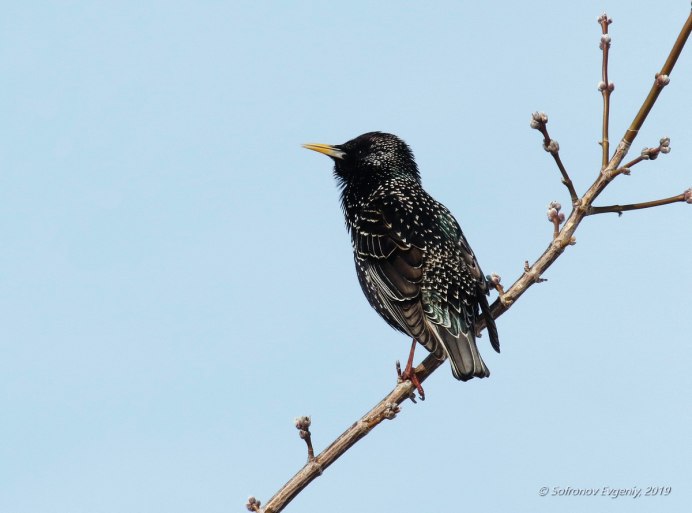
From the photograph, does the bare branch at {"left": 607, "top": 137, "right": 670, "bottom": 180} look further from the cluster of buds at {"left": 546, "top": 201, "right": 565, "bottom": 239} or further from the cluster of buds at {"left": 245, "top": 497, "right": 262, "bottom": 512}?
the cluster of buds at {"left": 245, "top": 497, "right": 262, "bottom": 512}

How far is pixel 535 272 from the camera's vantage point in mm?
5184

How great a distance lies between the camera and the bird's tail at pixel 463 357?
6.15 metres

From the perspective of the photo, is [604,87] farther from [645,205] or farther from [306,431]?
[306,431]

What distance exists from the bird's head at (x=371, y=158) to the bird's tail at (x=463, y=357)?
89.1 inches

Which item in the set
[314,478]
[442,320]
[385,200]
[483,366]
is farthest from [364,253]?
[314,478]

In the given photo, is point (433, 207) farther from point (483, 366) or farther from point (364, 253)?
point (483, 366)

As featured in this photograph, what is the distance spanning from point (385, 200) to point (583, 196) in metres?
2.90

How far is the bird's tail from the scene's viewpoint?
6.15 meters

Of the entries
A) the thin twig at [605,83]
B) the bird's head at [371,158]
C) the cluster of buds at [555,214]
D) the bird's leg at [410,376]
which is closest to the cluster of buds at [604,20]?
the thin twig at [605,83]

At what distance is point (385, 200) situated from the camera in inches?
304

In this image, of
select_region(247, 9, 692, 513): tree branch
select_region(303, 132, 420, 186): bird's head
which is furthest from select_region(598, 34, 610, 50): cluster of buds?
select_region(303, 132, 420, 186): bird's head

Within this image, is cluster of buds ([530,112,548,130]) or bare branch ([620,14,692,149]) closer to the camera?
bare branch ([620,14,692,149])

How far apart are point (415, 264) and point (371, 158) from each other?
5.92 ft

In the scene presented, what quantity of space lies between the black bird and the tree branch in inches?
30.1
